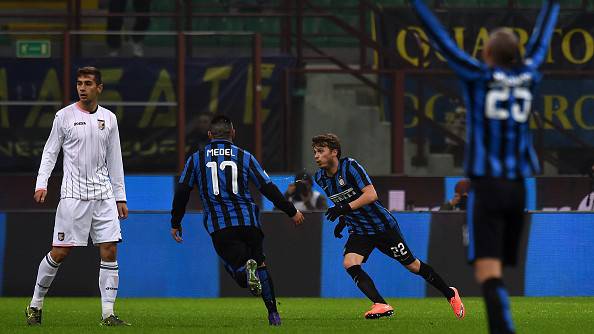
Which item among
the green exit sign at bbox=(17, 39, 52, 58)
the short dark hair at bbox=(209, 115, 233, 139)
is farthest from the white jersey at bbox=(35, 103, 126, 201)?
the green exit sign at bbox=(17, 39, 52, 58)

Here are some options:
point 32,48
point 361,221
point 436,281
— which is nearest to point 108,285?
point 361,221

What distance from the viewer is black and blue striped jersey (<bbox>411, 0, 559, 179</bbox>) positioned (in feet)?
22.8

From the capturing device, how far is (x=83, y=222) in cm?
1026

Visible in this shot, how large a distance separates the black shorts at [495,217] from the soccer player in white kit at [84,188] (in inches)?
157

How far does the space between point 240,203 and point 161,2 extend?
36.1 feet

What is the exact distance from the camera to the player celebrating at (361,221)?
11445 millimetres

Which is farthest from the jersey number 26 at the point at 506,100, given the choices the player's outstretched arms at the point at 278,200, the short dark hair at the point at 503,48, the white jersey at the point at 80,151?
the white jersey at the point at 80,151

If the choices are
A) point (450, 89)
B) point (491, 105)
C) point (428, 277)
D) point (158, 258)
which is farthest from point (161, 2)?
point (491, 105)

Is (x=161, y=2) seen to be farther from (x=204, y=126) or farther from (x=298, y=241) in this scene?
(x=298, y=241)

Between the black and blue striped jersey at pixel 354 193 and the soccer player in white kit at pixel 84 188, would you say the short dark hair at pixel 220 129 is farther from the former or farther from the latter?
the black and blue striped jersey at pixel 354 193

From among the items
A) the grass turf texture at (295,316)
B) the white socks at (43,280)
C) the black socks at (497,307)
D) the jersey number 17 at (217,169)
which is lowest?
the grass turf texture at (295,316)

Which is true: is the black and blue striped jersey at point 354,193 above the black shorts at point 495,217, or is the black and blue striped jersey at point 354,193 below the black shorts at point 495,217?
below

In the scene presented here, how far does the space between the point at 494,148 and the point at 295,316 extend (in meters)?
5.01

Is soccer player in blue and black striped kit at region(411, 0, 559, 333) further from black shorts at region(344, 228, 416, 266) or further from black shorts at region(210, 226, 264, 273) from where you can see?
black shorts at region(344, 228, 416, 266)
